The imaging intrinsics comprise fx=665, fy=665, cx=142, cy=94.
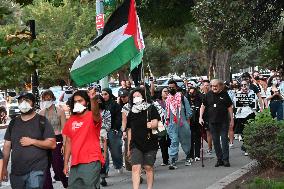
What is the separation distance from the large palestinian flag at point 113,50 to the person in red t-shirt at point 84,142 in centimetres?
106

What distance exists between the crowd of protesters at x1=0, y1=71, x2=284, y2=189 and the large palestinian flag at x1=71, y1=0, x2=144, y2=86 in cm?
39

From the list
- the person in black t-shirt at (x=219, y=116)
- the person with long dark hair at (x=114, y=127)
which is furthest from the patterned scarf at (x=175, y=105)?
the person with long dark hair at (x=114, y=127)

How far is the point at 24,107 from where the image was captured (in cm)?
781

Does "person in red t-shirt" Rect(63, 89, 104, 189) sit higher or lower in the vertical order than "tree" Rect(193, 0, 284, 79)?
lower

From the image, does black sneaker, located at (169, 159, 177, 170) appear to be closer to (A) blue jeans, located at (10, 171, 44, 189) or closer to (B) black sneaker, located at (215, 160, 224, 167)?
(B) black sneaker, located at (215, 160, 224, 167)

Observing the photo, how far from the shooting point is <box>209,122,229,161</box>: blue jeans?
13188 mm

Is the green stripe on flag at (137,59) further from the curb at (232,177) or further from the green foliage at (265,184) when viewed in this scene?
the green foliage at (265,184)

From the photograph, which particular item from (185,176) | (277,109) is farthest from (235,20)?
(185,176)

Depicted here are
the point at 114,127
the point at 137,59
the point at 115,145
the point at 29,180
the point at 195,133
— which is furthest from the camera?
the point at 195,133

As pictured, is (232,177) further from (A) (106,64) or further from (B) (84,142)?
(B) (84,142)

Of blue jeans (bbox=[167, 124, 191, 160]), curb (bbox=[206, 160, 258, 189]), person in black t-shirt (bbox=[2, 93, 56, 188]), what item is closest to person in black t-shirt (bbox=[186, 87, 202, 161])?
blue jeans (bbox=[167, 124, 191, 160])

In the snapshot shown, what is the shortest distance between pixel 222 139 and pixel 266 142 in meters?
2.13

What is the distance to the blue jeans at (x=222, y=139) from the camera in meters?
13.2

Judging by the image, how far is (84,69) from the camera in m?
9.41
